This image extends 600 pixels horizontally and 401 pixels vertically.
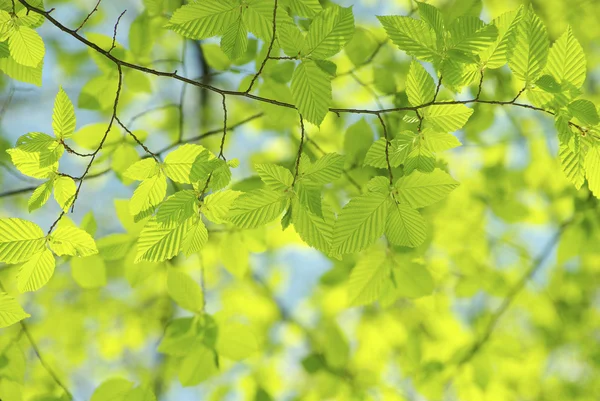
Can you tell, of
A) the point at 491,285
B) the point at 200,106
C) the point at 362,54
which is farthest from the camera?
the point at 200,106

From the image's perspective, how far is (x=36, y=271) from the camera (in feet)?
3.10

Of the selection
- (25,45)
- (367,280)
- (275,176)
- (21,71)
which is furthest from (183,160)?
(367,280)

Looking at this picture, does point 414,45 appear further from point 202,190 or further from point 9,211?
point 9,211

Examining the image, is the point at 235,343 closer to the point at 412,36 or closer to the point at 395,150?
the point at 395,150

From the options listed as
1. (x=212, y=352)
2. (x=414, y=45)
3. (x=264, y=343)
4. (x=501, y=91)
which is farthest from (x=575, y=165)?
(x=264, y=343)

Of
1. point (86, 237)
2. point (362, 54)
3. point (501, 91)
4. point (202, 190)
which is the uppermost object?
point (501, 91)

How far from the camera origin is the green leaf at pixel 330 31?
0.85m

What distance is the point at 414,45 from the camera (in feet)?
2.77

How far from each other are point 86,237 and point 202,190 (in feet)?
0.84

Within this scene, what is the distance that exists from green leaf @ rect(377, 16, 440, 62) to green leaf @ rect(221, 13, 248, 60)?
0.89 feet

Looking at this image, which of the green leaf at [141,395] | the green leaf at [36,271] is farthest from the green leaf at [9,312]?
the green leaf at [141,395]

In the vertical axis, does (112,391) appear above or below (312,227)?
below

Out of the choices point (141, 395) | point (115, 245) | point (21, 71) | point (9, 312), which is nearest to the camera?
point (9, 312)

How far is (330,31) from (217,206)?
41 centimetres
